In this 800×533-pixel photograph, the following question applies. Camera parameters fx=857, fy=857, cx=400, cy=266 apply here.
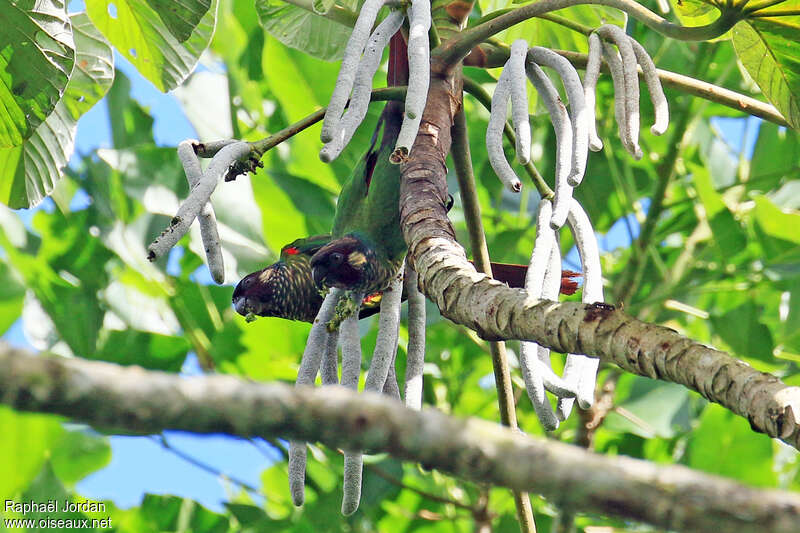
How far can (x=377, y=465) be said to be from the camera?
225 cm

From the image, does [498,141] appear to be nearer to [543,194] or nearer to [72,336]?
[543,194]

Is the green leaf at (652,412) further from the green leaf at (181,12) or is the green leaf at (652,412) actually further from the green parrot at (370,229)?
the green leaf at (181,12)

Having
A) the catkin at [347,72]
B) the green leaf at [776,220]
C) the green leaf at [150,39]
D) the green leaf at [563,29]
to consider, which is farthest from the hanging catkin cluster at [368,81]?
the green leaf at [776,220]

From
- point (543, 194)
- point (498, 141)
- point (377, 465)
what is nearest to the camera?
point (498, 141)

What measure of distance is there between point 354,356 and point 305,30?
873 millimetres

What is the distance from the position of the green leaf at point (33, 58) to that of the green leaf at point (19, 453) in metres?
0.79

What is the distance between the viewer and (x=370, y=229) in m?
1.19

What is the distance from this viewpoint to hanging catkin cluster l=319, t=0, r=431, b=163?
95cm

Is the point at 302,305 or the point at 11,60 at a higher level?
the point at 11,60

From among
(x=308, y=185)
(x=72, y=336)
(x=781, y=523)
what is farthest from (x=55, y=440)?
(x=781, y=523)

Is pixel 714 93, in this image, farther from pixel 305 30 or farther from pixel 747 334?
Result: pixel 747 334

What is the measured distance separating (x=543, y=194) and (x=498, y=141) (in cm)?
18

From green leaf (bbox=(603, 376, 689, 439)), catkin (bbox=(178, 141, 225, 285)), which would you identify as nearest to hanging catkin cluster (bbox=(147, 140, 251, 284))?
catkin (bbox=(178, 141, 225, 285))

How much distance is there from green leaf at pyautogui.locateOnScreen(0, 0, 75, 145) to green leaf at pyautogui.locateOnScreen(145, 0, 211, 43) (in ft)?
0.49
